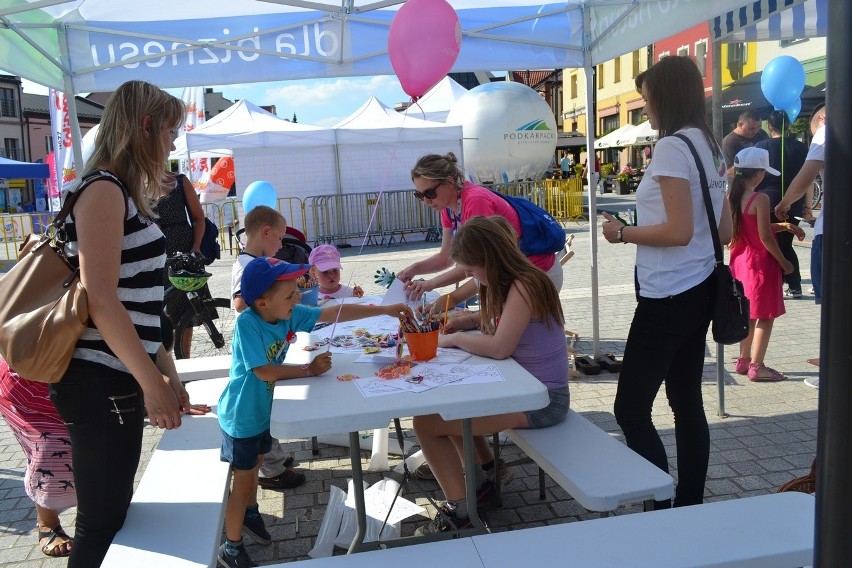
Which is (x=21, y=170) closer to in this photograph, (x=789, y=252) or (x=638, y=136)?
(x=789, y=252)

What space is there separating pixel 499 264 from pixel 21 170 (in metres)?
15.9

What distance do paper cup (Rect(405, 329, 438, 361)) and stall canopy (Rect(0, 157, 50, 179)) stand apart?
1529 centimetres

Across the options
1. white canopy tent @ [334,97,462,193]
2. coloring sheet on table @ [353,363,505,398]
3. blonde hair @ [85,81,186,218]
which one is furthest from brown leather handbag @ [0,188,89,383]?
white canopy tent @ [334,97,462,193]

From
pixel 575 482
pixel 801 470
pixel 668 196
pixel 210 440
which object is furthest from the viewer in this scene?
pixel 801 470

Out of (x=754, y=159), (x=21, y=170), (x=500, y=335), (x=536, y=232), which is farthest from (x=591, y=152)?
(x=21, y=170)

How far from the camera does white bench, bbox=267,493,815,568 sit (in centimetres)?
183

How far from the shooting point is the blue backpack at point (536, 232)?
373cm

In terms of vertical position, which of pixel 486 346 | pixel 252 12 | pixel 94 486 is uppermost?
pixel 252 12

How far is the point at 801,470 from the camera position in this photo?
3602 millimetres

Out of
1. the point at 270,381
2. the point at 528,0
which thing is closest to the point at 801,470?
the point at 270,381

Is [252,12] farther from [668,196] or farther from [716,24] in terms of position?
[668,196]

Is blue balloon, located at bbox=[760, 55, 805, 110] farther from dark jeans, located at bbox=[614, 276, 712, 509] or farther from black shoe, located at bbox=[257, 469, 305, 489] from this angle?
black shoe, located at bbox=[257, 469, 305, 489]

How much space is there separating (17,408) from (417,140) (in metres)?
12.1

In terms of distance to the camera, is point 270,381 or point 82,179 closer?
point 82,179
